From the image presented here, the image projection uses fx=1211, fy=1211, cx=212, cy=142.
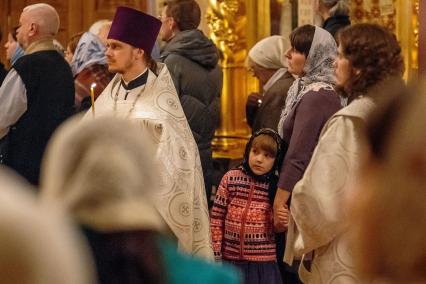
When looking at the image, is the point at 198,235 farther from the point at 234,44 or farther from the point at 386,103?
the point at 234,44

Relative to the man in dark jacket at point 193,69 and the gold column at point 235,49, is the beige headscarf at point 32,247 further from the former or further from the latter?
the gold column at point 235,49

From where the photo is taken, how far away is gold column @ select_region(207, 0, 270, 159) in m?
9.35

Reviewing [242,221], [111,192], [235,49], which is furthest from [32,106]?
[111,192]

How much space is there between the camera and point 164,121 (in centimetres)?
506

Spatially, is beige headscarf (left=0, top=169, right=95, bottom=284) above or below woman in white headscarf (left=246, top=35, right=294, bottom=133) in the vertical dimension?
above

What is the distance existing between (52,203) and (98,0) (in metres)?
9.86

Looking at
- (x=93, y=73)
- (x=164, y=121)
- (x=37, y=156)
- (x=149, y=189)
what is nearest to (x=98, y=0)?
(x=93, y=73)

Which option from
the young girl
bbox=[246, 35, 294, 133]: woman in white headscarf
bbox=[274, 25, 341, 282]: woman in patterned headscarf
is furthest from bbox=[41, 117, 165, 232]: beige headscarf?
bbox=[246, 35, 294, 133]: woman in white headscarf

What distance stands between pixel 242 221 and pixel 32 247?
13.9ft

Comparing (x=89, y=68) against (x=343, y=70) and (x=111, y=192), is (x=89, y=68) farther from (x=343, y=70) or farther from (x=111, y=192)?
(x=111, y=192)

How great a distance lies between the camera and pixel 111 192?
1.77 meters

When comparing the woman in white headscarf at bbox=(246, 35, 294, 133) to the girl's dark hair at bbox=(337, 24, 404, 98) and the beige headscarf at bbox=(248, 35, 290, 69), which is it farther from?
the girl's dark hair at bbox=(337, 24, 404, 98)

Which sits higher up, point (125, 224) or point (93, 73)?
point (125, 224)

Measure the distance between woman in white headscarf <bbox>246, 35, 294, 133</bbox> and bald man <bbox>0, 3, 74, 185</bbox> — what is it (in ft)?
3.41
